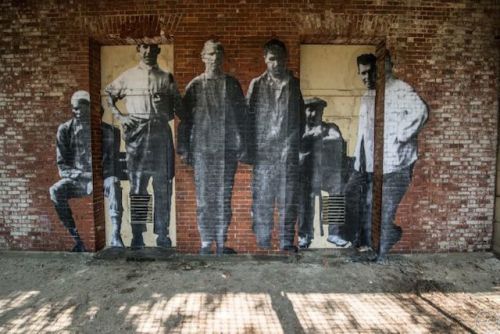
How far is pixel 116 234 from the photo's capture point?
5152 millimetres

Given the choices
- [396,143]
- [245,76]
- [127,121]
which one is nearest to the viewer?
[245,76]

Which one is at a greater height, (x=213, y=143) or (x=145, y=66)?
(x=145, y=66)

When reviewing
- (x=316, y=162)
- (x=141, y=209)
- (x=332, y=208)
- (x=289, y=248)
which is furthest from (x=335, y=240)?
(x=141, y=209)

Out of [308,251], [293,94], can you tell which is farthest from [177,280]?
[293,94]

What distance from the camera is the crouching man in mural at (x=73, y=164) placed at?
482 cm

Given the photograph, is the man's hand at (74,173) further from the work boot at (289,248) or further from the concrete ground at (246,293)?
the work boot at (289,248)

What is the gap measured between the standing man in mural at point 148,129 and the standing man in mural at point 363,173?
3078 mm

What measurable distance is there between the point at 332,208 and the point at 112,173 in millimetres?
3794

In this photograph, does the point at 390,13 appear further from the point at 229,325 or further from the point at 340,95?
the point at 229,325

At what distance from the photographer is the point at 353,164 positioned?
16.6 ft

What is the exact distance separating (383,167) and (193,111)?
3163 mm

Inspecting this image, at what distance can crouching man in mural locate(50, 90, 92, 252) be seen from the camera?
482 centimetres

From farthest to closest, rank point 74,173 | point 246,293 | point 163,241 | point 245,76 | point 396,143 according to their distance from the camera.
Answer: point 163,241 → point 74,173 → point 396,143 → point 245,76 → point 246,293

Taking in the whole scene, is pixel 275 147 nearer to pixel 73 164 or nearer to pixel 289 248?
pixel 289 248
